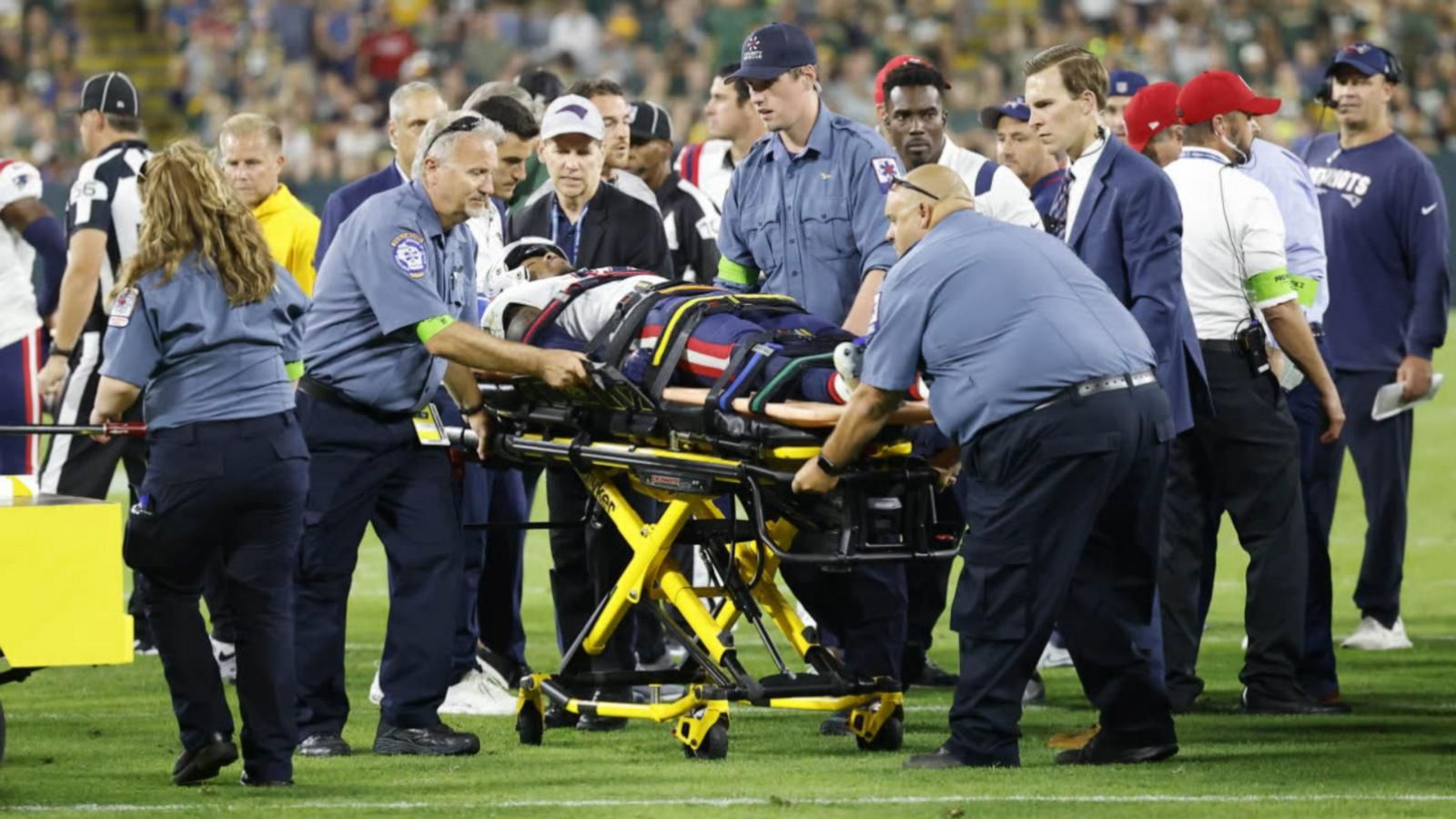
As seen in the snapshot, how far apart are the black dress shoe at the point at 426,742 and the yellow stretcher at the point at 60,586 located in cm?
137

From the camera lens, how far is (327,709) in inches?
283

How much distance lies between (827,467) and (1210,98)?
2.33m

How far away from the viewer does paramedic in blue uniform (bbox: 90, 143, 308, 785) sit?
20.2 feet

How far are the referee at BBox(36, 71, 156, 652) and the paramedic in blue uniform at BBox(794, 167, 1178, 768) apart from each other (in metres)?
4.00

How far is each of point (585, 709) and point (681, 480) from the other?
95 cm

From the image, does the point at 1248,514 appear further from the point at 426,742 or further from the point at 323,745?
the point at 323,745

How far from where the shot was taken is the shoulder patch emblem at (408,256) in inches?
270

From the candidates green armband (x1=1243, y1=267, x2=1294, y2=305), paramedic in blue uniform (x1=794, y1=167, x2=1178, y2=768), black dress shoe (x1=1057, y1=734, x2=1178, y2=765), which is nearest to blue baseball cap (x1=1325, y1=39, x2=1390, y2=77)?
green armband (x1=1243, y1=267, x2=1294, y2=305)

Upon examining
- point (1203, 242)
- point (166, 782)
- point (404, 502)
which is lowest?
point (166, 782)

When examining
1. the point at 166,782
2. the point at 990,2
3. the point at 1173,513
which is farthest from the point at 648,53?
the point at 166,782

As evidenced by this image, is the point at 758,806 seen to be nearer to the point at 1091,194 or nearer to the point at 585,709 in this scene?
the point at 585,709

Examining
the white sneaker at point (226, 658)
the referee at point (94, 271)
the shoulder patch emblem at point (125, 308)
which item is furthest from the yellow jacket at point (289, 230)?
the shoulder patch emblem at point (125, 308)

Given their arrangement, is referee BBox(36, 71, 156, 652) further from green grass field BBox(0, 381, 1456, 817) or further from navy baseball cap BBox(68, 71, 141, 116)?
green grass field BBox(0, 381, 1456, 817)

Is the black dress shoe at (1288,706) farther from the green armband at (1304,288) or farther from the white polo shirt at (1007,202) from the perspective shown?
the white polo shirt at (1007,202)
